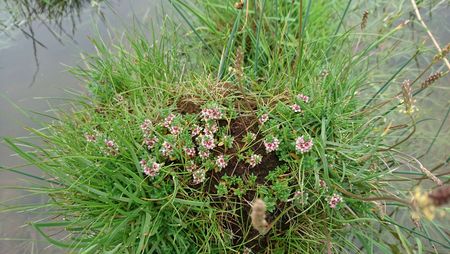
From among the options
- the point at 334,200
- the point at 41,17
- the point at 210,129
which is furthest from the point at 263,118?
the point at 41,17

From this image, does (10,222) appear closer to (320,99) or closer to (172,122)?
(172,122)

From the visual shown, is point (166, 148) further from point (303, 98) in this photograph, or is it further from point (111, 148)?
point (303, 98)

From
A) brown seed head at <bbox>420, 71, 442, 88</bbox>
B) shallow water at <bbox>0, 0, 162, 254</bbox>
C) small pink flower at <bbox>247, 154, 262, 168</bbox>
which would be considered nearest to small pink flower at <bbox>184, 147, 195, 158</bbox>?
small pink flower at <bbox>247, 154, 262, 168</bbox>

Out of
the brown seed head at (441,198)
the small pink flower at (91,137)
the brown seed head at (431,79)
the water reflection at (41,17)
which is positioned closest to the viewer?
the brown seed head at (441,198)

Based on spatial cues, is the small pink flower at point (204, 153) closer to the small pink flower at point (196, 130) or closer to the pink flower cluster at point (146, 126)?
the small pink flower at point (196, 130)

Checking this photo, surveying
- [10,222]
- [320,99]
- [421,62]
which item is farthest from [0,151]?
[421,62]

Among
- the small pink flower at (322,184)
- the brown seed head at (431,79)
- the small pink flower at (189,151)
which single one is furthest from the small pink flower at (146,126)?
the brown seed head at (431,79)
